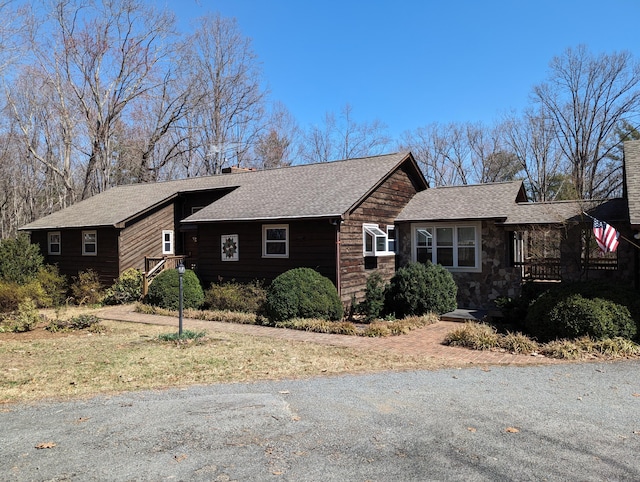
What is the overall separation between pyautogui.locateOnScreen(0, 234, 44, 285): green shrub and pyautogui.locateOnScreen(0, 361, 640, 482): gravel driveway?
15.4 metres

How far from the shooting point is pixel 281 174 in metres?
19.5

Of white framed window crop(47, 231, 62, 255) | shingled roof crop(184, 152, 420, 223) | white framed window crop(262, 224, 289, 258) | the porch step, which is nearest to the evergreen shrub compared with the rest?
the porch step

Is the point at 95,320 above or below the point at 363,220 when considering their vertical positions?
below

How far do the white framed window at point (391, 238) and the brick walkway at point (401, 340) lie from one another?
4.50 metres

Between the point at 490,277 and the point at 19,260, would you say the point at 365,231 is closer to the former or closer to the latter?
the point at 490,277

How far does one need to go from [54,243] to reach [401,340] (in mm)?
17668

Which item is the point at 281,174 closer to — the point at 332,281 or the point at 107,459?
the point at 332,281

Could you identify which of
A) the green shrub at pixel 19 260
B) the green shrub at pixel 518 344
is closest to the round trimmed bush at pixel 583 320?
the green shrub at pixel 518 344

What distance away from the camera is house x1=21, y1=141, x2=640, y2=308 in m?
13.3

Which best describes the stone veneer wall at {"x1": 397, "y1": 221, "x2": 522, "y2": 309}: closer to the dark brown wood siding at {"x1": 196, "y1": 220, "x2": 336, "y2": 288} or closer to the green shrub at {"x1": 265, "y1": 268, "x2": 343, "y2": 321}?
the dark brown wood siding at {"x1": 196, "y1": 220, "x2": 336, "y2": 288}

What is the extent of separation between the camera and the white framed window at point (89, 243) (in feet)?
62.9

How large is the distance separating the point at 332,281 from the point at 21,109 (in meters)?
27.4

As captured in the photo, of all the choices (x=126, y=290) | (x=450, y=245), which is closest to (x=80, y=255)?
(x=126, y=290)

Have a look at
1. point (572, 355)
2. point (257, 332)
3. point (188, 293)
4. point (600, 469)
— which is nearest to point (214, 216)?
point (188, 293)
